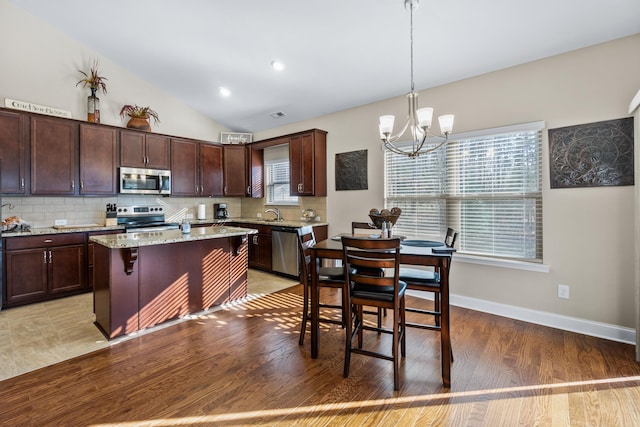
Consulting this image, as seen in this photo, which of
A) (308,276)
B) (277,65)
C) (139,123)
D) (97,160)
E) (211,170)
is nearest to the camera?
(308,276)

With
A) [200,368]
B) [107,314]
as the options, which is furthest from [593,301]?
[107,314]

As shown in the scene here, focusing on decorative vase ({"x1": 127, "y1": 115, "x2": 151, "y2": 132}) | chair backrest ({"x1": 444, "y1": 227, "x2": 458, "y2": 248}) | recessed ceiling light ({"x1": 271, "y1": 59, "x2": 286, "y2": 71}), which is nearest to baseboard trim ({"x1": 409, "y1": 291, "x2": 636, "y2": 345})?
chair backrest ({"x1": 444, "y1": 227, "x2": 458, "y2": 248})

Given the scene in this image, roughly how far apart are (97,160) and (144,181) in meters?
0.68

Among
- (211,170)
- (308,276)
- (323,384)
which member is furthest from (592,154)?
(211,170)

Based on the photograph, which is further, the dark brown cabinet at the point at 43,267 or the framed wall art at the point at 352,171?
the framed wall art at the point at 352,171

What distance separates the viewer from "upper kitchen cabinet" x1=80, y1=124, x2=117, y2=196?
4.21 m

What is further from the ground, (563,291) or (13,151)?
(13,151)

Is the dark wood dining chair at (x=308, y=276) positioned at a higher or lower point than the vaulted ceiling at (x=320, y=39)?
lower

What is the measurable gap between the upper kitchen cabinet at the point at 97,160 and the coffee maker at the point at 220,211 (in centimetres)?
187

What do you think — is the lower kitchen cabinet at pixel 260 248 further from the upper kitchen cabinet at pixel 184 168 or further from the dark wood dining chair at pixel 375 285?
the dark wood dining chair at pixel 375 285

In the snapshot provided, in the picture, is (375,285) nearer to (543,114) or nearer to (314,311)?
(314,311)

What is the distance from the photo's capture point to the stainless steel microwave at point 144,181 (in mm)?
4605

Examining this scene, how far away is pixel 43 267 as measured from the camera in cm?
374

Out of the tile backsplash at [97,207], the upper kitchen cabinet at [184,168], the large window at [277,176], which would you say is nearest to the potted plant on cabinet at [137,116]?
the upper kitchen cabinet at [184,168]
